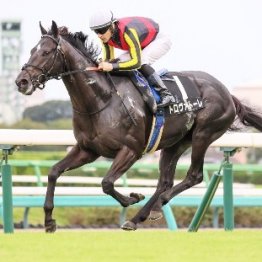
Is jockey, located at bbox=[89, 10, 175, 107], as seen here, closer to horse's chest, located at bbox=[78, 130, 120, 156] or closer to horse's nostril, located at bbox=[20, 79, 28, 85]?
horse's chest, located at bbox=[78, 130, 120, 156]

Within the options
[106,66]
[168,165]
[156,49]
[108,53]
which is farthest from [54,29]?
[168,165]

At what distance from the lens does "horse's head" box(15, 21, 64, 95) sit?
306 inches

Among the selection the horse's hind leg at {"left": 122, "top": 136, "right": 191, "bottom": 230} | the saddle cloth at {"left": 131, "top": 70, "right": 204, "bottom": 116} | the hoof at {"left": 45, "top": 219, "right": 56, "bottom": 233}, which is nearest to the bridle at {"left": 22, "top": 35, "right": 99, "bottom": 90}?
the saddle cloth at {"left": 131, "top": 70, "right": 204, "bottom": 116}

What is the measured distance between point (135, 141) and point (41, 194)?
3.50 meters

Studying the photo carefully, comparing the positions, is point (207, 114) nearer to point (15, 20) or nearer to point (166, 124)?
point (166, 124)

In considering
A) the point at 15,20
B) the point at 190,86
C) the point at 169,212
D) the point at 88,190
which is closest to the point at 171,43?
the point at 190,86

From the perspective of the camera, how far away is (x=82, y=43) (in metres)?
8.38

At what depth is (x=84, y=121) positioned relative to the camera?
8031mm

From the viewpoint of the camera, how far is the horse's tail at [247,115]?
946cm

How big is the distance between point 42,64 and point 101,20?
53cm

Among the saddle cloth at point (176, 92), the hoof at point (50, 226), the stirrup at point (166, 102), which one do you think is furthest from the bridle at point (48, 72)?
the hoof at point (50, 226)

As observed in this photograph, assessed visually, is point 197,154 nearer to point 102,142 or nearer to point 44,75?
point 102,142

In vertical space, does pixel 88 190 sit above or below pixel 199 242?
below

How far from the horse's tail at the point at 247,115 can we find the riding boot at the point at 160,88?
111cm
